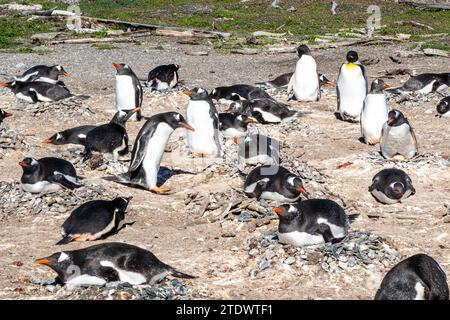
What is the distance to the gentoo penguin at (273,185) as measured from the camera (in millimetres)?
8133

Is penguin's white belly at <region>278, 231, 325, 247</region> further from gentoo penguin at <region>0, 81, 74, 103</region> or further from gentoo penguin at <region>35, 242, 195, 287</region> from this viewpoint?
gentoo penguin at <region>0, 81, 74, 103</region>

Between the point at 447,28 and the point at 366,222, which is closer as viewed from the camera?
the point at 366,222

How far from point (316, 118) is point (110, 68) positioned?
5664mm

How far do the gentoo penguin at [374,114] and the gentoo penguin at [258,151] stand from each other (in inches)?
58.3

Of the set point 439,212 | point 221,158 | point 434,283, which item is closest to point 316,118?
point 221,158

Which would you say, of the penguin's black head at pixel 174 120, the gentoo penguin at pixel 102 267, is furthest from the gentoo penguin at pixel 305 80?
the gentoo penguin at pixel 102 267

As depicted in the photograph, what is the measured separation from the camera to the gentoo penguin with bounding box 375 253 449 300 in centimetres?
570

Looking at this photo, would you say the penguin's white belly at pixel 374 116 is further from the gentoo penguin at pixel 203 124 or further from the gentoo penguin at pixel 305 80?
the gentoo penguin at pixel 305 80

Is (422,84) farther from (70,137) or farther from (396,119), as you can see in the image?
(70,137)

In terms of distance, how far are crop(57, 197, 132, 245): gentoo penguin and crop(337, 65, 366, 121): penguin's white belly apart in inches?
216

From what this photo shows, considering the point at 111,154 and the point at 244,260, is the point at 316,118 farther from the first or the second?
the point at 244,260

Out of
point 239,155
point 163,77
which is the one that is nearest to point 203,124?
point 239,155

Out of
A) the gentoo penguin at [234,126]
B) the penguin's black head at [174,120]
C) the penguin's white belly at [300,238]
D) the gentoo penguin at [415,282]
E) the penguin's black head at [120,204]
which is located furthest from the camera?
the gentoo penguin at [234,126]

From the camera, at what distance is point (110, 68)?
54.4ft
